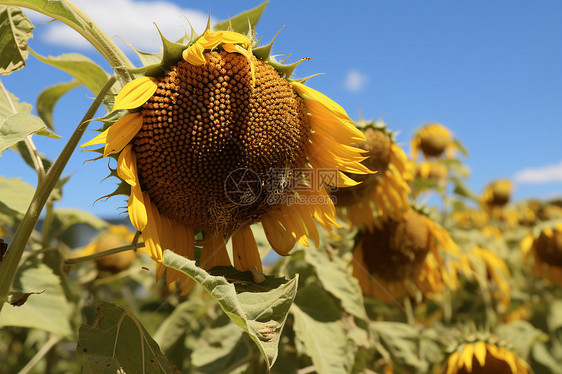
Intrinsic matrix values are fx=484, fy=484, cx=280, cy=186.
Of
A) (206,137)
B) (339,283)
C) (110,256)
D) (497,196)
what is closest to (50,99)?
(206,137)

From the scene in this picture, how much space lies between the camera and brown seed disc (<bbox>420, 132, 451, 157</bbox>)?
5230 mm

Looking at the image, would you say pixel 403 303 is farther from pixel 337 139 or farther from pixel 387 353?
pixel 337 139

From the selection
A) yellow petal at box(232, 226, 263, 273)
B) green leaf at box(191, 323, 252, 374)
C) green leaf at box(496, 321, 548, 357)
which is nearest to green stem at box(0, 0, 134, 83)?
yellow petal at box(232, 226, 263, 273)

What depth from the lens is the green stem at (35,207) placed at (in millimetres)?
1216

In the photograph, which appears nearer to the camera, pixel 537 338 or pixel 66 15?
pixel 66 15

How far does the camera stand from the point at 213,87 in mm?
1330

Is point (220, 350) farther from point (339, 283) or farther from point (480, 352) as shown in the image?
point (480, 352)

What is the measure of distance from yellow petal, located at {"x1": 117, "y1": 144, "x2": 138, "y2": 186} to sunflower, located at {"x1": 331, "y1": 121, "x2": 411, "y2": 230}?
1.35 m

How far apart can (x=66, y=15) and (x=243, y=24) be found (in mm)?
540

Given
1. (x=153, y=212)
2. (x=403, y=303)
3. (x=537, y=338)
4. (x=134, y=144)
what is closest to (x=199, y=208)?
(x=153, y=212)

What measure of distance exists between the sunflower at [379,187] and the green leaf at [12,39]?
60.9 inches

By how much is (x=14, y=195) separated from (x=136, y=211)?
2.56 ft

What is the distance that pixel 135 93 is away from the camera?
4.09ft

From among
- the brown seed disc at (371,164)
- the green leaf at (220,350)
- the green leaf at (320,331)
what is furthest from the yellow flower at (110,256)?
the green leaf at (320,331)
